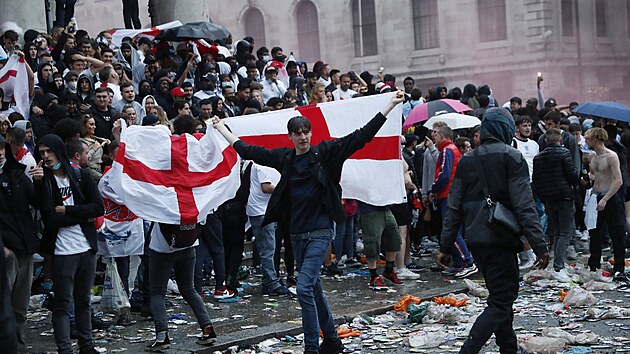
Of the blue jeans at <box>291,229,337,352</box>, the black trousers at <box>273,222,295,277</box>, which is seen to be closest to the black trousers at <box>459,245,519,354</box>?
the blue jeans at <box>291,229,337,352</box>

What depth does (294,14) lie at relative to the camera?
171 feet

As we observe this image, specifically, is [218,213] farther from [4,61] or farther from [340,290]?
[4,61]

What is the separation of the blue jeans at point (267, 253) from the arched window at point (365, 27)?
38.2m

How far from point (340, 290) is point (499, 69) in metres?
34.9

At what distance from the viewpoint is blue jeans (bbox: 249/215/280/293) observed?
12.0 m

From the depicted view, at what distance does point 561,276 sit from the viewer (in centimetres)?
1262

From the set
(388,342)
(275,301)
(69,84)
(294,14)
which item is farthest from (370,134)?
(294,14)

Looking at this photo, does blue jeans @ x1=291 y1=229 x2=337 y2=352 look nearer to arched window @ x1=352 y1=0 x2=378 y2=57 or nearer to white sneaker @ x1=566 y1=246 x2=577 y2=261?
white sneaker @ x1=566 y1=246 x2=577 y2=261

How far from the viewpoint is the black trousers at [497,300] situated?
745 centimetres

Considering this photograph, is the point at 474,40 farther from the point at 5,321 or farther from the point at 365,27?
the point at 5,321

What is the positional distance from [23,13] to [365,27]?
103 ft

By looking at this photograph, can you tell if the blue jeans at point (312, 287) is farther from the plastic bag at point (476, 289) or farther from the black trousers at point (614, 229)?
the black trousers at point (614, 229)

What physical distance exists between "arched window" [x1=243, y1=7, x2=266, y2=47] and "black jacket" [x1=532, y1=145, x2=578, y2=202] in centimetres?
4125

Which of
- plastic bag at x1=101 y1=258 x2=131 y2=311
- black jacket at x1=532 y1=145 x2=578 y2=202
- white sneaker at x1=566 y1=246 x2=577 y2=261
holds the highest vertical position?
black jacket at x1=532 y1=145 x2=578 y2=202
